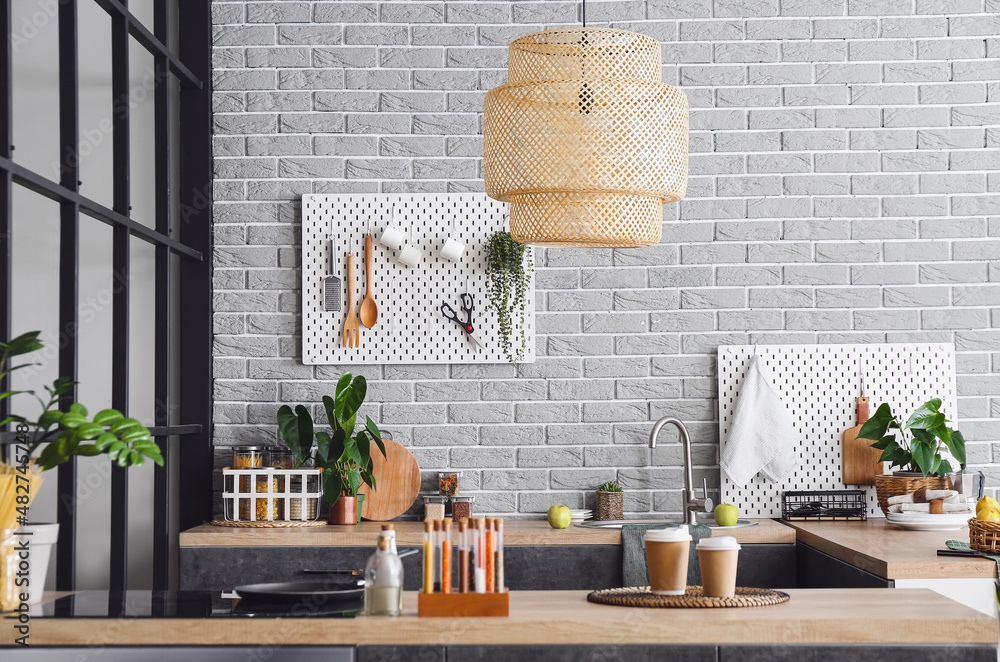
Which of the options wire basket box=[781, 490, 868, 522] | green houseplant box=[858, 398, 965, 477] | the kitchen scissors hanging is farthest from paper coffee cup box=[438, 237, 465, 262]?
green houseplant box=[858, 398, 965, 477]

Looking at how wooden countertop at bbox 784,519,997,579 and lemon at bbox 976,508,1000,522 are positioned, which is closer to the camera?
wooden countertop at bbox 784,519,997,579

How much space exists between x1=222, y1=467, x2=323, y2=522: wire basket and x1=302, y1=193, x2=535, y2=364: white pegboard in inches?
18.9

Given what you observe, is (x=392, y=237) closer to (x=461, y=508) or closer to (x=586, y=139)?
(x=461, y=508)

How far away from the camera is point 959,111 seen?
11.7 ft

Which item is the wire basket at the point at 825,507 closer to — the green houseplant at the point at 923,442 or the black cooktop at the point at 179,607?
the green houseplant at the point at 923,442

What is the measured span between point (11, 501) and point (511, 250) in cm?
204

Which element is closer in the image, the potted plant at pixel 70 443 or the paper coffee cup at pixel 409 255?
the potted plant at pixel 70 443

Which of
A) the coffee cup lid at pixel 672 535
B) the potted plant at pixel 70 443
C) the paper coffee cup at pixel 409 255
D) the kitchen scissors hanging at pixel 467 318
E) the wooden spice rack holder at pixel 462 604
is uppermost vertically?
the paper coffee cup at pixel 409 255

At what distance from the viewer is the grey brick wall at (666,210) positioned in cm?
350

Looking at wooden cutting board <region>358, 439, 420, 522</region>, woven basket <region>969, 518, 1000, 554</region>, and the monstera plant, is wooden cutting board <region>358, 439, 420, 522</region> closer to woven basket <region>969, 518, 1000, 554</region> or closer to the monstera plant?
the monstera plant

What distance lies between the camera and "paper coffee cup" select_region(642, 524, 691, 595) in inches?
69.1

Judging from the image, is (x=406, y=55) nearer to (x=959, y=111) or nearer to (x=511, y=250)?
(x=511, y=250)

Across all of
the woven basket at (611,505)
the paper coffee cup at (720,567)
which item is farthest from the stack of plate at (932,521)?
the paper coffee cup at (720,567)

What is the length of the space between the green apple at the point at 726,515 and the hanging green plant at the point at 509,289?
0.92m
